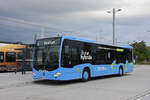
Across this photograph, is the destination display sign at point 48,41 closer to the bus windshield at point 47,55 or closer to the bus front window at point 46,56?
the bus front window at point 46,56

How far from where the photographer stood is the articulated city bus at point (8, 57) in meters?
21.7

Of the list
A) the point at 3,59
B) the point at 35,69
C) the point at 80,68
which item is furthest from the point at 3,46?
the point at 80,68

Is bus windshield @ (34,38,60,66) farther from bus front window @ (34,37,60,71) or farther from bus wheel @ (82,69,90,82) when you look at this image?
bus wheel @ (82,69,90,82)

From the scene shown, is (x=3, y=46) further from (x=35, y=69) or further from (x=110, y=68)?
(x=110, y=68)

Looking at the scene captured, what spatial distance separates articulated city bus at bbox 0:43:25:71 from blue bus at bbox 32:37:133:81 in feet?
30.5

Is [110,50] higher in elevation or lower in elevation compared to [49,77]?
higher

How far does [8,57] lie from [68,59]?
11.5 m

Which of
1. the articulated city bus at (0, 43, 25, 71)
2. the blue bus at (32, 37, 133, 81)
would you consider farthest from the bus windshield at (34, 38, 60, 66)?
the articulated city bus at (0, 43, 25, 71)

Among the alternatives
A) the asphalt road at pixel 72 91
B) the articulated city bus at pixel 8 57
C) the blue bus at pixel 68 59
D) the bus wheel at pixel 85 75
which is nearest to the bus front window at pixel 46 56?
the blue bus at pixel 68 59

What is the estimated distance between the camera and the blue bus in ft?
41.2

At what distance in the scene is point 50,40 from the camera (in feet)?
43.8

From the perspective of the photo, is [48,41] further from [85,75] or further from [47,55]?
[85,75]

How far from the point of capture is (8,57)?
2223 cm

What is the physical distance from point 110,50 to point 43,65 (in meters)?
7.40
